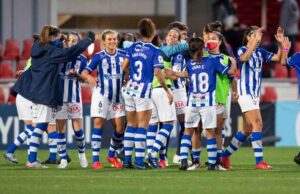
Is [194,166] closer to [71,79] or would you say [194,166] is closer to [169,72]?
[169,72]

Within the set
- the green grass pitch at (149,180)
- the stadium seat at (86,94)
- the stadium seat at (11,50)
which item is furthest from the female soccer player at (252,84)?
the stadium seat at (11,50)

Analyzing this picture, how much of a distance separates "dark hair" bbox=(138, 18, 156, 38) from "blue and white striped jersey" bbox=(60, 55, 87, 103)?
4.11ft

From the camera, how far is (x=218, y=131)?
17.3 meters

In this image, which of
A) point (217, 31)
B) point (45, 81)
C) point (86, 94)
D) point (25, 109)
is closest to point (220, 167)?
point (217, 31)

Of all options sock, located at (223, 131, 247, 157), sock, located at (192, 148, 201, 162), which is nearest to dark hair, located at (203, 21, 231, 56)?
sock, located at (223, 131, 247, 157)

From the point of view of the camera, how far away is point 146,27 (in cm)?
1670

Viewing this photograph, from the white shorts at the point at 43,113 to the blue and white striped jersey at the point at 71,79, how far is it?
0.39 meters

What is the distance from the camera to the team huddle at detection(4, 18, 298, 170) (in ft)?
54.4

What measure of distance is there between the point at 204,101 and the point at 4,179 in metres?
2.88

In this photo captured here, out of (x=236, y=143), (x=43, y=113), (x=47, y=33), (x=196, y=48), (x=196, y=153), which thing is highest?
(x=47, y=33)

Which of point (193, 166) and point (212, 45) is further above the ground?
point (212, 45)

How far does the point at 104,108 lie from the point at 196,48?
1.71m

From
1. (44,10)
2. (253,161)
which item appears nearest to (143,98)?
(253,161)

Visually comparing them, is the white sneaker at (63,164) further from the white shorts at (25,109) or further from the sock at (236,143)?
the sock at (236,143)
